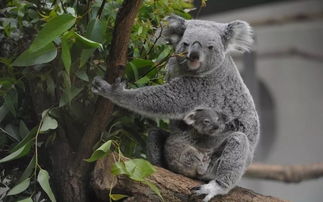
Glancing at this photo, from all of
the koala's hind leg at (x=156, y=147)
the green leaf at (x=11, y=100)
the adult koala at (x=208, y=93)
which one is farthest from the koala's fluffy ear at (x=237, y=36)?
the green leaf at (x=11, y=100)

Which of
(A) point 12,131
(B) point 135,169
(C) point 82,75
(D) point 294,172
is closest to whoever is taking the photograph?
(B) point 135,169

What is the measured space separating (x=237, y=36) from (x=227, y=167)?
0.82 meters

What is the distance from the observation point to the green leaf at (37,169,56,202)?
245 cm

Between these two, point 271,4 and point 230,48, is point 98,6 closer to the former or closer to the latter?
point 230,48

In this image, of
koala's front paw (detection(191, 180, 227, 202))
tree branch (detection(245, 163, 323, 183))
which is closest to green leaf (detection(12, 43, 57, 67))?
koala's front paw (detection(191, 180, 227, 202))

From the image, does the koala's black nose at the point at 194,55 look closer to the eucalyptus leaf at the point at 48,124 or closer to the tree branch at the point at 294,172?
the eucalyptus leaf at the point at 48,124

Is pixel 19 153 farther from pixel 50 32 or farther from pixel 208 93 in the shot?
pixel 208 93

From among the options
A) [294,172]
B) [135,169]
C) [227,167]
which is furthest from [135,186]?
[294,172]

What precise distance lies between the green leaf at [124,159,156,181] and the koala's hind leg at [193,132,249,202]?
1.24 ft

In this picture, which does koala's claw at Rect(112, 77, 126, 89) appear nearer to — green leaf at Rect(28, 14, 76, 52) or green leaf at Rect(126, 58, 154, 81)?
green leaf at Rect(126, 58, 154, 81)

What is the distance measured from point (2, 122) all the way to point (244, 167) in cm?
128

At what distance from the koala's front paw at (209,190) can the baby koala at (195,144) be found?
0.19 meters

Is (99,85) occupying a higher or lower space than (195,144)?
higher

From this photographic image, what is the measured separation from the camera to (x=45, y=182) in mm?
2465
